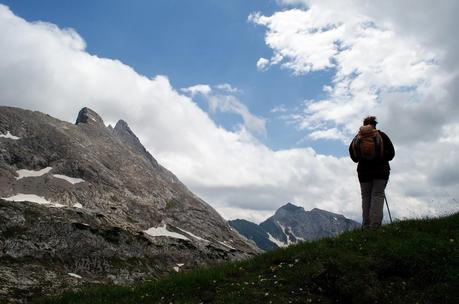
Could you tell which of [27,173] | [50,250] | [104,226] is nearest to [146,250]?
[104,226]

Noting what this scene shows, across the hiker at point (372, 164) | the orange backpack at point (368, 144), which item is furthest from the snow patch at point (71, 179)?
the orange backpack at point (368, 144)

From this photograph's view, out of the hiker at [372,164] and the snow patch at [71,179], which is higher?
the snow patch at [71,179]

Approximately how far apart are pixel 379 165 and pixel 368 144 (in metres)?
1.02

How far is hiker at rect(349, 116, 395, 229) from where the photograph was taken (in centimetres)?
1734

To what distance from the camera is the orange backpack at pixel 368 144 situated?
1728cm

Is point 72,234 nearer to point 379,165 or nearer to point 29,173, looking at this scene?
point 29,173

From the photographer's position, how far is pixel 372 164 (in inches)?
697

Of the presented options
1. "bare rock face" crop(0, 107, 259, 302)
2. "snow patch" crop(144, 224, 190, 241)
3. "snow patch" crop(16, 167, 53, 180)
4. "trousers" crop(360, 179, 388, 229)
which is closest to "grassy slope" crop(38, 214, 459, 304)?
"trousers" crop(360, 179, 388, 229)

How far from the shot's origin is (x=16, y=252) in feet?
352

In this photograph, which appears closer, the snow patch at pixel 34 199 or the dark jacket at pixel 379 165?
the dark jacket at pixel 379 165

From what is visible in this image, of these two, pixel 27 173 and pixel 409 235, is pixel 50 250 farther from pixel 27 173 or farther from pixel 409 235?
Result: pixel 409 235

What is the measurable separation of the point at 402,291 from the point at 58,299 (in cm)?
1145

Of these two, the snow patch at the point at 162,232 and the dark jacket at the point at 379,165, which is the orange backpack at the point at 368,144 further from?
the snow patch at the point at 162,232

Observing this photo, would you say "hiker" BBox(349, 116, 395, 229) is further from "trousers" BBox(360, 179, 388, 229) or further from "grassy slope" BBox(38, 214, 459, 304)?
"grassy slope" BBox(38, 214, 459, 304)
